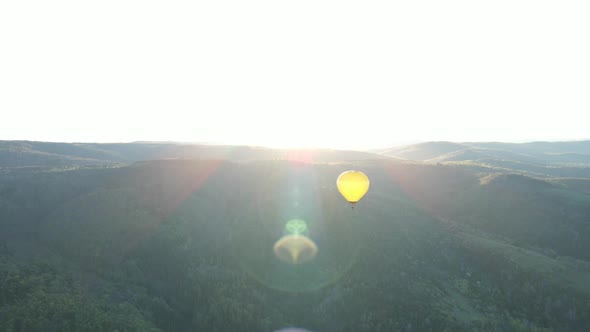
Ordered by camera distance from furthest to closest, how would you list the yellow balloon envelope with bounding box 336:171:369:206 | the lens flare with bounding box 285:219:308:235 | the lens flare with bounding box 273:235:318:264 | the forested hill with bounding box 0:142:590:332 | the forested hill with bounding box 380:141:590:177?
the forested hill with bounding box 380:141:590:177
the lens flare with bounding box 285:219:308:235
the yellow balloon envelope with bounding box 336:171:369:206
the lens flare with bounding box 273:235:318:264
the forested hill with bounding box 0:142:590:332

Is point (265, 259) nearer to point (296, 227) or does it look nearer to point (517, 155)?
point (296, 227)

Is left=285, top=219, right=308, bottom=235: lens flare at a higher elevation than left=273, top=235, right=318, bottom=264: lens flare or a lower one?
higher

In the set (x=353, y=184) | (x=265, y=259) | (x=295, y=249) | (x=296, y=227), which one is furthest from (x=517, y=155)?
(x=265, y=259)

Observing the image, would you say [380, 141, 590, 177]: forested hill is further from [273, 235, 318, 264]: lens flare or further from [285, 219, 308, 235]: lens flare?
[273, 235, 318, 264]: lens flare

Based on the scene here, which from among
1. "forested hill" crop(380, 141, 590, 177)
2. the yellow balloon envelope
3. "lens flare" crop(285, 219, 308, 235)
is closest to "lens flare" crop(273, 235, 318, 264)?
"lens flare" crop(285, 219, 308, 235)

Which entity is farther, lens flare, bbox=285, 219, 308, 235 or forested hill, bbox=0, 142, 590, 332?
lens flare, bbox=285, 219, 308, 235

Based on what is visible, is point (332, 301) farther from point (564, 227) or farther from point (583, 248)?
point (564, 227)
